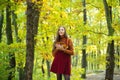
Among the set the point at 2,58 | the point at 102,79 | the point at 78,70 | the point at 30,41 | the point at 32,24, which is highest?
the point at 32,24

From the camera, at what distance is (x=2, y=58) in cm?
924

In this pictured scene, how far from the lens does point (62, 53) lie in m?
7.04

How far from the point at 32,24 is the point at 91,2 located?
49.8 ft

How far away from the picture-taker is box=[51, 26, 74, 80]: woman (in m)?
6.90

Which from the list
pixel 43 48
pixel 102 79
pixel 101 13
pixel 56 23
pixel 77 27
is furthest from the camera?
pixel 101 13

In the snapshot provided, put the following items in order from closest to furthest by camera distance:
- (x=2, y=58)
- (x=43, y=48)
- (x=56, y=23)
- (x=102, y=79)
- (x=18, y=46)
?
(x=2, y=58) < (x=18, y=46) < (x=43, y=48) < (x=56, y=23) < (x=102, y=79)

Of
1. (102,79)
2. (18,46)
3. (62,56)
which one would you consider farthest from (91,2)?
(62,56)

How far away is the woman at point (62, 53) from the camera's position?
272 inches

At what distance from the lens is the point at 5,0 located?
11211 millimetres

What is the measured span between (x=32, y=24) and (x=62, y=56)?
1.16 meters

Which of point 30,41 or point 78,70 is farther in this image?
point 78,70

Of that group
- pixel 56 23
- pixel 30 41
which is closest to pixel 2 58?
pixel 30 41

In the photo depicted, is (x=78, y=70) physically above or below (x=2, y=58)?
below

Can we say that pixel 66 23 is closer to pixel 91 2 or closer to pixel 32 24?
pixel 32 24
